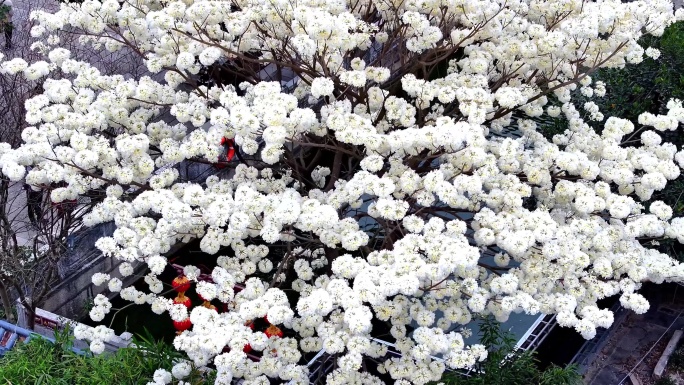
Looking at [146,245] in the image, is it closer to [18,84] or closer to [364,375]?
[364,375]

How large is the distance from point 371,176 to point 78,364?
328 centimetres

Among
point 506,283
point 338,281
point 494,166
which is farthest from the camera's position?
point 494,166

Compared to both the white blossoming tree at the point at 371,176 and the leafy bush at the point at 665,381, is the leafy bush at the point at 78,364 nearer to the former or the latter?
the white blossoming tree at the point at 371,176

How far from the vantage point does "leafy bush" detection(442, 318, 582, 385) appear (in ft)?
21.9

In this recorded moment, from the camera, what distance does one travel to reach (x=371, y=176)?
6156 millimetres

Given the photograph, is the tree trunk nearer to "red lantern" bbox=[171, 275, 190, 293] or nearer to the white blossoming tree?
the white blossoming tree

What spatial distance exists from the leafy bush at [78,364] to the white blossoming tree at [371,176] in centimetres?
33

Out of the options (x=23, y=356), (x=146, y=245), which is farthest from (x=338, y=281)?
(x=23, y=356)

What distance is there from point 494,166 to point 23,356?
4565mm

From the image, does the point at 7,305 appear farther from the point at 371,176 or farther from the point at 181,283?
the point at 371,176

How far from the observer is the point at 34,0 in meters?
12.8

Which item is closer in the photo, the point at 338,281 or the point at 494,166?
the point at 338,281

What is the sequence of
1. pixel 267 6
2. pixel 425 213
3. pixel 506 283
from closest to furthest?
pixel 506 283
pixel 267 6
pixel 425 213

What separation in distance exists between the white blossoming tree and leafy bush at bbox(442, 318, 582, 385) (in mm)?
488
